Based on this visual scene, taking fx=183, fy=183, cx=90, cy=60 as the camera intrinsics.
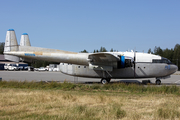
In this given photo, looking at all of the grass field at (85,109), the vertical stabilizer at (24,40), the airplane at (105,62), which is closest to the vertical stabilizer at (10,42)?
the airplane at (105,62)

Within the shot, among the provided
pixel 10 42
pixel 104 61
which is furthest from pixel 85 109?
pixel 10 42

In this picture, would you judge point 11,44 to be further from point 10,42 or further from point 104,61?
point 104,61

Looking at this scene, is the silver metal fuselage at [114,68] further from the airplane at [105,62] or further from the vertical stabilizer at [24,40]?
the vertical stabilizer at [24,40]

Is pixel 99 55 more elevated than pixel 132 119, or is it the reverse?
pixel 99 55

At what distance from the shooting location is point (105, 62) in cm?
2077

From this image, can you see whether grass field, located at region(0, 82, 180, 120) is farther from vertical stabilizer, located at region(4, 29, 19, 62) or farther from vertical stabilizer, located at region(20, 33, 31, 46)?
vertical stabilizer, located at region(20, 33, 31, 46)

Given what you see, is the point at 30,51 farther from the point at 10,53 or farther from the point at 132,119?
the point at 132,119

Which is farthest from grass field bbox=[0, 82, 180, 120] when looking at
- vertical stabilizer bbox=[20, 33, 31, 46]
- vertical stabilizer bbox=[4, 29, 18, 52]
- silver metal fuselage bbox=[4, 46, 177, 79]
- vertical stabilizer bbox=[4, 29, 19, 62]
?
vertical stabilizer bbox=[20, 33, 31, 46]

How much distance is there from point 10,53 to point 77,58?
800 cm

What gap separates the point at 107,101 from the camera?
35.4ft

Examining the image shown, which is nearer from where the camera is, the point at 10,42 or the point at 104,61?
the point at 104,61

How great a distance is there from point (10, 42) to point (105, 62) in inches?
455

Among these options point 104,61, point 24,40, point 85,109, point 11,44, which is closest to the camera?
point 85,109

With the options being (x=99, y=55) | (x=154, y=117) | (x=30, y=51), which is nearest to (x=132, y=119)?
(x=154, y=117)
